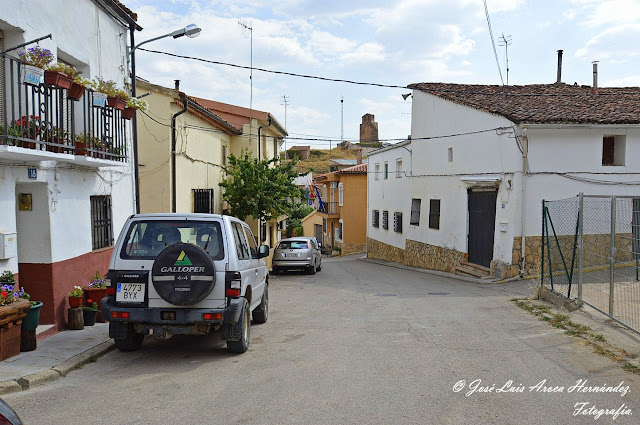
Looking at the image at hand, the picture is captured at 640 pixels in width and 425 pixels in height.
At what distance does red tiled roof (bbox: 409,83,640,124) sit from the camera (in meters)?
16.7

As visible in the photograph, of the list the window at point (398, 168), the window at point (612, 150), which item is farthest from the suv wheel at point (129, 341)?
the window at point (398, 168)

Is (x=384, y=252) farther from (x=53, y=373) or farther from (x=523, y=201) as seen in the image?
(x=53, y=373)

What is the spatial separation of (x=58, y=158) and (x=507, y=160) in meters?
13.4

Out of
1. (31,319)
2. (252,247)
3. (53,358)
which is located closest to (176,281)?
(53,358)

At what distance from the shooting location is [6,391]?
5707 millimetres

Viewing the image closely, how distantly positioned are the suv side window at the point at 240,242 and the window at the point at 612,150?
44.3 ft

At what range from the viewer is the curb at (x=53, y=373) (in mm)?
5781

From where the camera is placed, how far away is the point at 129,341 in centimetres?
744

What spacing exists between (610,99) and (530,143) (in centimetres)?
547

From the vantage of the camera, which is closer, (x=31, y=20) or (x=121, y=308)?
(x=121, y=308)

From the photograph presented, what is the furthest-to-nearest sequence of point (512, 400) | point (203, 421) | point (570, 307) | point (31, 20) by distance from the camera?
point (570, 307), point (31, 20), point (512, 400), point (203, 421)

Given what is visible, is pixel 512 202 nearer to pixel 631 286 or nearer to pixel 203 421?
pixel 631 286

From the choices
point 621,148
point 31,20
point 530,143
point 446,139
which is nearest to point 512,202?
point 530,143

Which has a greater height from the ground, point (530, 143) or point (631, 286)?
point (530, 143)
